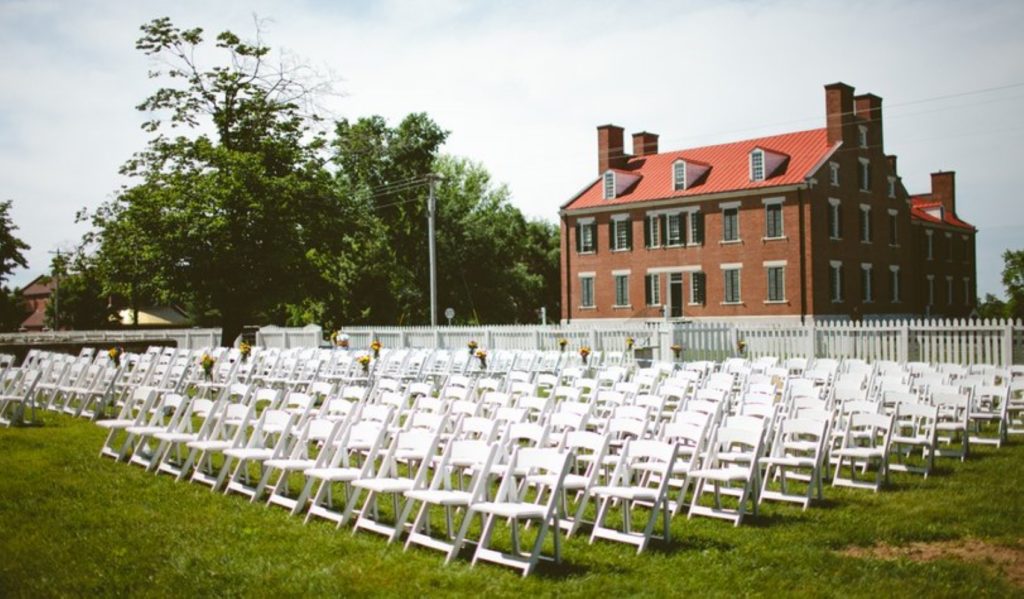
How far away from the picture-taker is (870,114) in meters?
43.4

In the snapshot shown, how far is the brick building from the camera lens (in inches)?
1585

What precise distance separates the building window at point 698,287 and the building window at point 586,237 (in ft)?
17.9

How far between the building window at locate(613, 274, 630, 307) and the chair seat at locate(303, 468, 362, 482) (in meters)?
37.5

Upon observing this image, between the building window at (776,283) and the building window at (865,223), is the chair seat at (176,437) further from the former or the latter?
the building window at (865,223)

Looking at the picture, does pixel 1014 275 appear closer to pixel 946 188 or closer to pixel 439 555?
pixel 946 188

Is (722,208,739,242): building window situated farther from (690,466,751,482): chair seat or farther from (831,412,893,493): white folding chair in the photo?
(690,466,751,482): chair seat

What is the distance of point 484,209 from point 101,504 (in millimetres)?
53518

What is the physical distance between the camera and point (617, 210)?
45.1 metres

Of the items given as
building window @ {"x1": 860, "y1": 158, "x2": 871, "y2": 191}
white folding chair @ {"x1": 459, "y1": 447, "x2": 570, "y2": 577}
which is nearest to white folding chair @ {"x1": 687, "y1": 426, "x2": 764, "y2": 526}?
white folding chair @ {"x1": 459, "y1": 447, "x2": 570, "y2": 577}

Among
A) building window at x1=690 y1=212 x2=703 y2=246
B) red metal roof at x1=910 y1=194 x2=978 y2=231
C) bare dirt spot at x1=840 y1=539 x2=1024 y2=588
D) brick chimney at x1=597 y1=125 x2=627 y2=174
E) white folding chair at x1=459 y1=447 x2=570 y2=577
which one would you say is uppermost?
brick chimney at x1=597 y1=125 x2=627 y2=174

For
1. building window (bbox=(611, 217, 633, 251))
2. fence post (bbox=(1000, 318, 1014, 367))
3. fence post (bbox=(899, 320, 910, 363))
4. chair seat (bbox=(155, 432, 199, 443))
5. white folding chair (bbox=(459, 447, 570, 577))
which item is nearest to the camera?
white folding chair (bbox=(459, 447, 570, 577))

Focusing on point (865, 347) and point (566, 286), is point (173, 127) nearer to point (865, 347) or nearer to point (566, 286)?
point (865, 347)

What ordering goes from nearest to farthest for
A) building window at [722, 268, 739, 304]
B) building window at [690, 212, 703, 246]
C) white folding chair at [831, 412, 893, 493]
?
white folding chair at [831, 412, 893, 493] < building window at [722, 268, 739, 304] < building window at [690, 212, 703, 246]

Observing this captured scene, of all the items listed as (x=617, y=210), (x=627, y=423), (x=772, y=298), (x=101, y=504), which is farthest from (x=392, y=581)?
(x=617, y=210)
